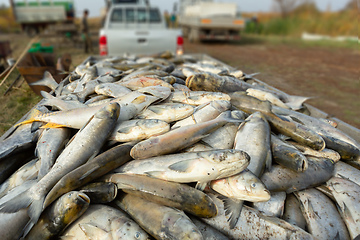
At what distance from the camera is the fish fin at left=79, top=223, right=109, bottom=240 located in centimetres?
193

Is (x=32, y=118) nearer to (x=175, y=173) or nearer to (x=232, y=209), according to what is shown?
(x=175, y=173)

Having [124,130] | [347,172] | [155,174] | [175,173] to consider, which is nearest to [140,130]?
[124,130]

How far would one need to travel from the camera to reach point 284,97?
427 cm

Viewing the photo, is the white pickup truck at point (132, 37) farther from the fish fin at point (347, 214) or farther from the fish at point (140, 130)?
the fish fin at point (347, 214)

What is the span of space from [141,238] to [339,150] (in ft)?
8.36

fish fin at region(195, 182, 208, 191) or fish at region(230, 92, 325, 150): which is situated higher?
fish at region(230, 92, 325, 150)

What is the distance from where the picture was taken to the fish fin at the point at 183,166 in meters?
2.23

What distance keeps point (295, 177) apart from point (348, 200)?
1.70 ft

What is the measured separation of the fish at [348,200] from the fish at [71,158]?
248cm

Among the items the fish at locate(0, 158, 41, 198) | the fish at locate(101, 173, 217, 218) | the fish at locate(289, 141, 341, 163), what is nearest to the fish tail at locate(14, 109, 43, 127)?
the fish at locate(0, 158, 41, 198)

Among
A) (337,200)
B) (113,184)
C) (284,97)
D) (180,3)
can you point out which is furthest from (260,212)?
(180,3)

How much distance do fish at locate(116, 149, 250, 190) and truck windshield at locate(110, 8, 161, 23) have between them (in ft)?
25.0

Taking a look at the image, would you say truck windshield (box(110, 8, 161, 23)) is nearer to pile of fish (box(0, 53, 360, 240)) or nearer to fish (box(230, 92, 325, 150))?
pile of fish (box(0, 53, 360, 240))

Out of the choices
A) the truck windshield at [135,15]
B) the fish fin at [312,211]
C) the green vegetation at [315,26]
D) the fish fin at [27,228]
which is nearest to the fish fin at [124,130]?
the fish fin at [27,228]
